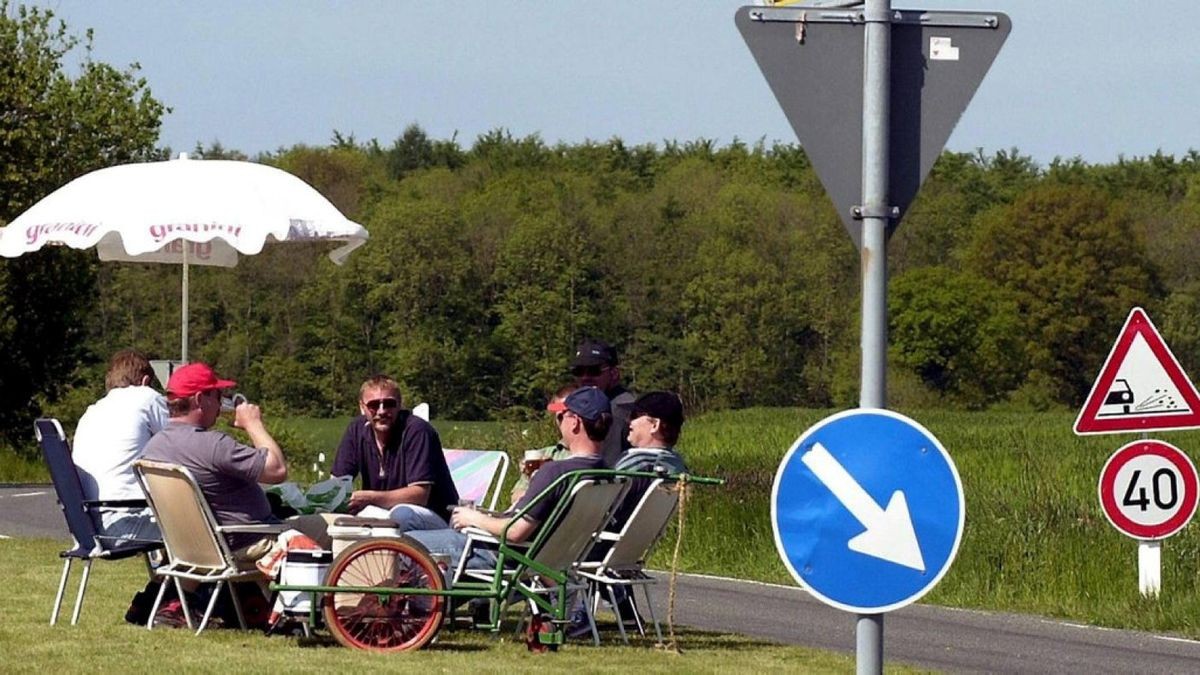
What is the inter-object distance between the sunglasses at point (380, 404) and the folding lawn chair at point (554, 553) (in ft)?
4.05

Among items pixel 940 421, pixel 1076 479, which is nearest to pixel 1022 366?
pixel 940 421

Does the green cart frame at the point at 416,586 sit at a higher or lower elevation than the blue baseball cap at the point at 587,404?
lower

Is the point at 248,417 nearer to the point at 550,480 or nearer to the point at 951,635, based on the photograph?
the point at 550,480

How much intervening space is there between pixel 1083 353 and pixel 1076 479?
77057 millimetres

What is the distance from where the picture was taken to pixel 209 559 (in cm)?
1052

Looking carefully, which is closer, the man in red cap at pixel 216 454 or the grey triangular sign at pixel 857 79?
the grey triangular sign at pixel 857 79

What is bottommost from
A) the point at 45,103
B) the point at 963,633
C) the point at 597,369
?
the point at 963,633

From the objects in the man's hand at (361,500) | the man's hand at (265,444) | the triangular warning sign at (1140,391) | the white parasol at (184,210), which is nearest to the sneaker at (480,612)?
the man's hand at (361,500)

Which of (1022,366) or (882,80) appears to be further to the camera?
(1022,366)

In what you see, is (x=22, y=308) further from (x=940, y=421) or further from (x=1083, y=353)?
(x=1083, y=353)

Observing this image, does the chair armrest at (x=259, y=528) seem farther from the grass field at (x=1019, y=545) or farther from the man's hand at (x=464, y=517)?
the grass field at (x=1019, y=545)

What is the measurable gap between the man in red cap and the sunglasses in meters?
0.81

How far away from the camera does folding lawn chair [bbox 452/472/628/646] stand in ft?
33.5

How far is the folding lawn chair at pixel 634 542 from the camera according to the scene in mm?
A: 10656
